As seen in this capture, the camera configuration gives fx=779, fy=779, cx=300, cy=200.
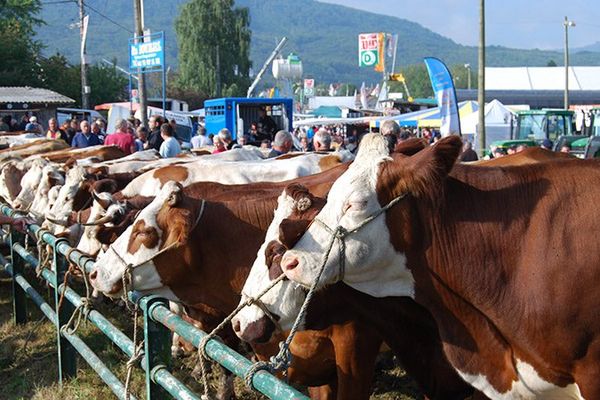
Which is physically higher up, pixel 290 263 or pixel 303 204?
pixel 303 204

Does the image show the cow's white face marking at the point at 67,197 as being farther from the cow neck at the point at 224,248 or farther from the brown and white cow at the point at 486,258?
the brown and white cow at the point at 486,258

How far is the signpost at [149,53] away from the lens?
774 inches

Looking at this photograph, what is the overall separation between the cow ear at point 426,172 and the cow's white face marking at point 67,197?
16.3 ft

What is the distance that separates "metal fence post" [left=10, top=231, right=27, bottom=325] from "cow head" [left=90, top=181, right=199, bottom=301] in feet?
10.4

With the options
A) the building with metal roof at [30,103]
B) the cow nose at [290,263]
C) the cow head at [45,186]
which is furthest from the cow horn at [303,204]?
the building with metal roof at [30,103]

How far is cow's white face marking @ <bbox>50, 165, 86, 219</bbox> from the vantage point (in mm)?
7574

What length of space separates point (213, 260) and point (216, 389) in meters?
1.85

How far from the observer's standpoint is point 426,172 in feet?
10.8

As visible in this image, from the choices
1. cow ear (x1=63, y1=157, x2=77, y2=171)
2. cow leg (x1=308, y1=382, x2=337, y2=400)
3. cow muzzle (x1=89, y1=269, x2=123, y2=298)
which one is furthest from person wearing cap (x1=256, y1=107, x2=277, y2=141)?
cow muzzle (x1=89, y1=269, x2=123, y2=298)

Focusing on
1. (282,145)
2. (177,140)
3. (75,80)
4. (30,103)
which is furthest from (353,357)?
(75,80)

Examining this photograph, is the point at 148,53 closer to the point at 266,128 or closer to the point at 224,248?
the point at 266,128

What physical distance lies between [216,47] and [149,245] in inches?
3133

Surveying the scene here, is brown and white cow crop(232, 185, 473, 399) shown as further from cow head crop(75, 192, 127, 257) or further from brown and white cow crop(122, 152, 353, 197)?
brown and white cow crop(122, 152, 353, 197)

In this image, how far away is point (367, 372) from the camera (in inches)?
178
